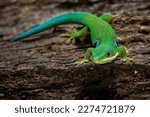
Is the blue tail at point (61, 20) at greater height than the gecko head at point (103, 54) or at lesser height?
greater

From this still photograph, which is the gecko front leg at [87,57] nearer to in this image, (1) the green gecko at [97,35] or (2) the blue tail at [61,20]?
(1) the green gecko at [97,35]

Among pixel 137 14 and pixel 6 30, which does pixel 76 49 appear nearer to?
pixel 137 14

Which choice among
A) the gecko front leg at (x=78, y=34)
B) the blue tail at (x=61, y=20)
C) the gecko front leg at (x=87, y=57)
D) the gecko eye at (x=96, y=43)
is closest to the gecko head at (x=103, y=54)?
the gecko front leg at (x=87, y=57)

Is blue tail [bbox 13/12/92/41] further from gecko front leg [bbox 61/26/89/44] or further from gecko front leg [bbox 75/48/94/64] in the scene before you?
gecko front leg [bbox 75/48/94/64]

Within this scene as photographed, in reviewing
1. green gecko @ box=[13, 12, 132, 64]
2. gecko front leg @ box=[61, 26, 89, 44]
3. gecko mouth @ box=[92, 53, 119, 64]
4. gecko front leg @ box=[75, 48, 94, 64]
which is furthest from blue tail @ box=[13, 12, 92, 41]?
gecko mouth @ box=[92, 53, 119, 64]

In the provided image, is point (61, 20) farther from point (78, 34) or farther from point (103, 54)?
point (103, 54)

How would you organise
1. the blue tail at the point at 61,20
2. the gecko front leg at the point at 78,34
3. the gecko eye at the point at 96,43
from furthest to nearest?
the blue tail at the point at 61,20
the gecko front leg at the point at 78,34
the gecko eye at the point at 96,43

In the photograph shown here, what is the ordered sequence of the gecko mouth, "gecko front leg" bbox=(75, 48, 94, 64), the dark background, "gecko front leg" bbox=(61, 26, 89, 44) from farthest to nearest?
"gecko front leg" bbox=(61, 26, 89, 44) < "gecko front leg" bbox=(75, 48, 94, 64) < the dark background < the gecko mouth
